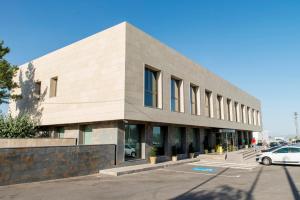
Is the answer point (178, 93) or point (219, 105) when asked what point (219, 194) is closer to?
point (178, 93)

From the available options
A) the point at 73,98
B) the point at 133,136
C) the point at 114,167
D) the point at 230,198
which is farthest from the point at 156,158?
the point at 230,198

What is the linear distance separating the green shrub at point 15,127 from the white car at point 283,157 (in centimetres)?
2079

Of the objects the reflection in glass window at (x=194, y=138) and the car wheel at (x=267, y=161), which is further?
the reflection in glass window at (x=194, y=138)

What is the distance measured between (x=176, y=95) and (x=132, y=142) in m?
7.06

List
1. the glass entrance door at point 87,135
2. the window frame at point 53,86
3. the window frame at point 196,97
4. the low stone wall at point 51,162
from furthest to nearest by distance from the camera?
the window frame at point 196,97 → the window frame at point 53,86 → the glass entrance door at point 87,135 → the low stone wall at point 51,162

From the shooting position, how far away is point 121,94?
16141 mm

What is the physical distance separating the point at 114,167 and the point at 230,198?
30.3ft

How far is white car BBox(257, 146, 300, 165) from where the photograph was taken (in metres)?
19.5

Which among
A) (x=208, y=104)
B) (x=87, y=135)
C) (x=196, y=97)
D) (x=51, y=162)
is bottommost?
(x=51, y=162)

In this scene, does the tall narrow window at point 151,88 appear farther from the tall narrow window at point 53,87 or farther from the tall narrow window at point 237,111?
the tall narrow window at point 237,111

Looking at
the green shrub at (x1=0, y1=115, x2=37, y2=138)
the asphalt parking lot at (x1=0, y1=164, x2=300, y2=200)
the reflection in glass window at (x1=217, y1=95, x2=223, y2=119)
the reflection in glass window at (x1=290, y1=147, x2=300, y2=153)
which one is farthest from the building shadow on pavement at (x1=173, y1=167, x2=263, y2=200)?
the reflection in glass window at (x1=217, y1=95, x2=223, y2=119)

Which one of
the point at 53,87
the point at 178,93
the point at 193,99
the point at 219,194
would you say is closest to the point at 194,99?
the point at 193,99

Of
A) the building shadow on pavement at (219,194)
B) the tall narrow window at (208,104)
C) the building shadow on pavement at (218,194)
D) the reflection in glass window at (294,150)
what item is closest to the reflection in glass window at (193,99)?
the tall narrow window at (208,104)

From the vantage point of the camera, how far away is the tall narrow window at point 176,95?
22.2 m
